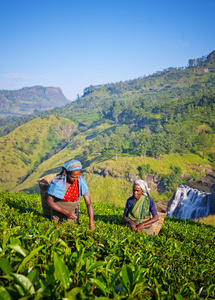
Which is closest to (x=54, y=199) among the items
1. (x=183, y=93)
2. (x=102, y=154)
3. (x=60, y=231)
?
(x=60, y=231)

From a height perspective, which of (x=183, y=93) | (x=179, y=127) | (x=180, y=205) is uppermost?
(x=183, y=93)

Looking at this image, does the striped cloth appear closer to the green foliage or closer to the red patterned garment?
the red patterned garment

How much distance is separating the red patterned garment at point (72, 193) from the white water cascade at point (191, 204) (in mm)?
50729

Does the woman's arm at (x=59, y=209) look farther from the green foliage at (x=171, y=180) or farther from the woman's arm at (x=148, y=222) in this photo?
the green foliage at (x=171, y=180)

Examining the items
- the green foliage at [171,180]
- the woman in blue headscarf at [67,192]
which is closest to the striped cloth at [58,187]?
the woman in blue headscarf at [67,192]

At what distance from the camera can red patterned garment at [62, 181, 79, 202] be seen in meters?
3.78

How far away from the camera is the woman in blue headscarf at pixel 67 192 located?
356cm

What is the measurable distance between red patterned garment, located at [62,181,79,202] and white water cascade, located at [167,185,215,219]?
5073cm

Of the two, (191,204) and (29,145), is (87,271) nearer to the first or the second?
(191,204)

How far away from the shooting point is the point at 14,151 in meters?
126

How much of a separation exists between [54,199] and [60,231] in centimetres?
106

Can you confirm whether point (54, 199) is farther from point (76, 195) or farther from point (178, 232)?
point (178, 232)

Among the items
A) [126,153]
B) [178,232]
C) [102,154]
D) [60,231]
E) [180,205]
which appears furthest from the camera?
[102,154]

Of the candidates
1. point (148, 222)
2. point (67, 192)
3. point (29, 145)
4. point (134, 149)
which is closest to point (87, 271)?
point (67, 192)
